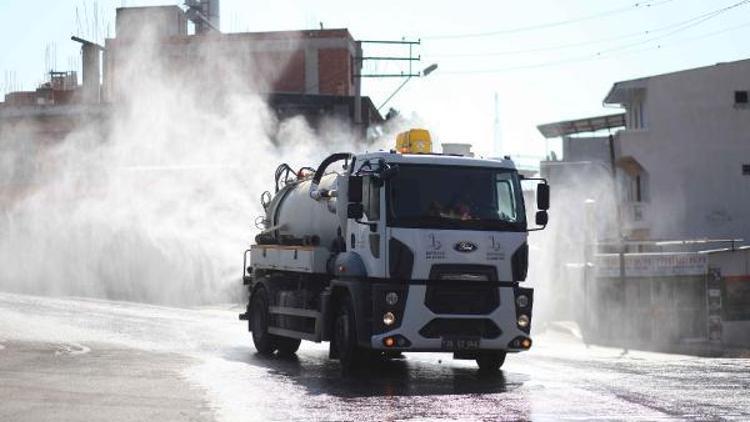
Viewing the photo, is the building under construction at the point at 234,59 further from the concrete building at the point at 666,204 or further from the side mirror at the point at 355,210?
the side mirror at the point at 355,210

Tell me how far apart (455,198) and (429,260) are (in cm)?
96

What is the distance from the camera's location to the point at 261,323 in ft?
67.6

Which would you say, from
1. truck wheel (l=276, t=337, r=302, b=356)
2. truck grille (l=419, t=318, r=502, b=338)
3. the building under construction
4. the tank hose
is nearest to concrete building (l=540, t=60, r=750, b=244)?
the building under construction

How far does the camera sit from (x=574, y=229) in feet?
197

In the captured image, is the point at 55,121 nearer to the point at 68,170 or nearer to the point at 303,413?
the point at 68,170

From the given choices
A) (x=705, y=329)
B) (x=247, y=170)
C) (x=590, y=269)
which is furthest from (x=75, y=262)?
(x=705, y=329)

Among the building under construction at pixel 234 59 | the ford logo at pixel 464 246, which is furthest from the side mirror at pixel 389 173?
the building under construction at pixel 234 59

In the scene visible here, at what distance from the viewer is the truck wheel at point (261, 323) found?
66.6 feet

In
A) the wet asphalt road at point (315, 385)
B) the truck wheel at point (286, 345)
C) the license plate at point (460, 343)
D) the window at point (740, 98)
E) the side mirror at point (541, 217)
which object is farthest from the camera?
the window at point (740, 98)

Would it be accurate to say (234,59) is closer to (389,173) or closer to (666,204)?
(666,204)

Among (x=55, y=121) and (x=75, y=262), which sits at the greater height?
(x=55, y=121)

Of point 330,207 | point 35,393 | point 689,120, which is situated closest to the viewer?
point 35,393

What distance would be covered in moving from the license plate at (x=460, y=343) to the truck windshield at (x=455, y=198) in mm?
1453

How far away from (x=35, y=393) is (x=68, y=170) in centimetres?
3974
